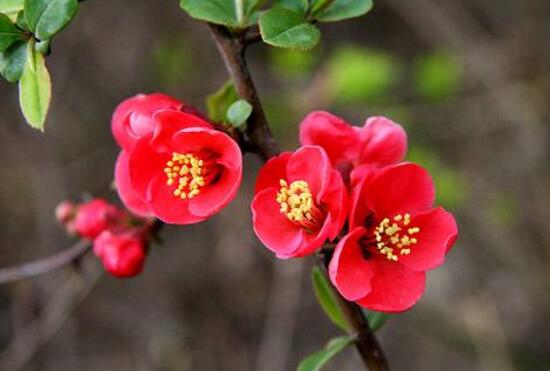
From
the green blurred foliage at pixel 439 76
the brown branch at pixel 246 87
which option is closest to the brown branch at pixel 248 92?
the brown branch at pixel 246 87

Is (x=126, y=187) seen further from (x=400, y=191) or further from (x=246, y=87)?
(x=400, y=191)

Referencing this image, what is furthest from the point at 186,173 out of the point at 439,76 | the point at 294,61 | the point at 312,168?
the point at 439,76

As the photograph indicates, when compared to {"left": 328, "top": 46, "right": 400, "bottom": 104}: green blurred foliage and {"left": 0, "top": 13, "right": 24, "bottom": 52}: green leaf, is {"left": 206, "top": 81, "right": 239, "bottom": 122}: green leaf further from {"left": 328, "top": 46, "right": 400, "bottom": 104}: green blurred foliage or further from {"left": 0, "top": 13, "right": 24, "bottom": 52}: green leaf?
{"left": 328, "top": 46, "right": 400, "bottom": 104}: green blurred foliage

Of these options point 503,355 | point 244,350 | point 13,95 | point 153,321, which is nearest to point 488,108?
point 503,355

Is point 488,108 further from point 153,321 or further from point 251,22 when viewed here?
point 251,22

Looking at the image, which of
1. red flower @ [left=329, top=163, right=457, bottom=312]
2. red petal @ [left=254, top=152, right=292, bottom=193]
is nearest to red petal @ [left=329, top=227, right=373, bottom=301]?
red flower @ [left=329, top=163, right=457, bottom=312]
